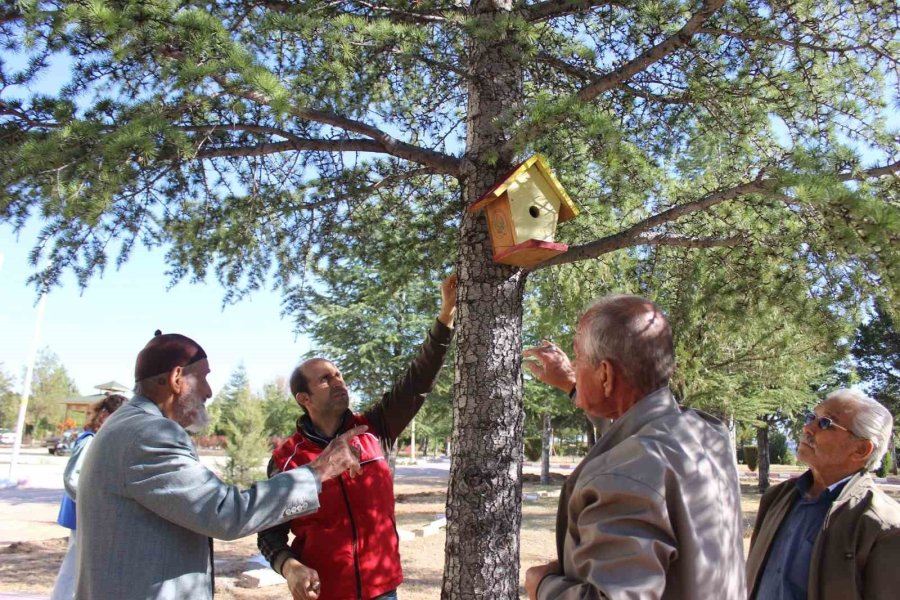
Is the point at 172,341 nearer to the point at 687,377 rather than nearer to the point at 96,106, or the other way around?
the point at 96,106

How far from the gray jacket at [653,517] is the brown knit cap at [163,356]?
1.54 m

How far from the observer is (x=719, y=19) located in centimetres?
371

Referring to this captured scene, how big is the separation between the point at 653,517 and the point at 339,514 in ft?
6.18

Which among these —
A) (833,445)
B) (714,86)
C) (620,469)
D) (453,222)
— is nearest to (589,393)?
(620,469)

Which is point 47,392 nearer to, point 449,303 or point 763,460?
point 763,460

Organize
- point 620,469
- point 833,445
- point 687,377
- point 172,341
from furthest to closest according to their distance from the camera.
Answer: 1. point 687,377
2. point 833,445
3. point 172,341
4. point 620,469

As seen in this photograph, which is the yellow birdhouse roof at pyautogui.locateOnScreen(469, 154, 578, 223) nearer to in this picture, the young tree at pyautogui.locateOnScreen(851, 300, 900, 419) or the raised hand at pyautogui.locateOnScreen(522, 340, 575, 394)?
the raised hand at pyautogui.locateOnScreen(522, 340, 575, 394)

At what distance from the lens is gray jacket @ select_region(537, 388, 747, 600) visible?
1.40 meters

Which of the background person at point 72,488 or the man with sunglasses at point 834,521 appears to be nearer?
the man with sunglasses at point 834,521

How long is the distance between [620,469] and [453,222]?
3666mm

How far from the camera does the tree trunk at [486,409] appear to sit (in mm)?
3277

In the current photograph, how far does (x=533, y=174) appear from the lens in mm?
3430

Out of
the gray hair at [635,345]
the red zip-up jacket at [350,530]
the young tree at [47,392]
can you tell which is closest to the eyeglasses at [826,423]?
the gray hair at [635,345]

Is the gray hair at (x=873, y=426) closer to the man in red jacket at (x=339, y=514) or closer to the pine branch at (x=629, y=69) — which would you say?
the pine branch at (x=629, y=69)
